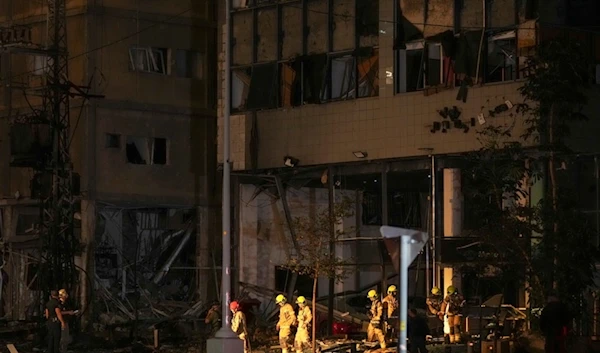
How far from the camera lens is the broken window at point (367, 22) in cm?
4394

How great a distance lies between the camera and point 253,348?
132 feet

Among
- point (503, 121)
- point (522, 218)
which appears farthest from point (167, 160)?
point (522, 218)

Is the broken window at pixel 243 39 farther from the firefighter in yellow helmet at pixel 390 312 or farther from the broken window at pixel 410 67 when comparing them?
the firefighter in yellow helmet at pixel 390 312

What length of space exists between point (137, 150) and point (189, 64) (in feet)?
13.8

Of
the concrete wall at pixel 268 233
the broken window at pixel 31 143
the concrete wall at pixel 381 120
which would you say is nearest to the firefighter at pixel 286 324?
the concrete wall at pixel 381 120

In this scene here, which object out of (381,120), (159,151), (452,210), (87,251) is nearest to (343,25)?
(381,120)

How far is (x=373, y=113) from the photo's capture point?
144 feet

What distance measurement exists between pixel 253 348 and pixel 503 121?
956 cm

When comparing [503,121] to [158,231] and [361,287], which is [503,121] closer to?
[361,287]

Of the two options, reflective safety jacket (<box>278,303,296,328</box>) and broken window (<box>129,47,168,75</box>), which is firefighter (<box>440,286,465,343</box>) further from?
broken window (<box>129,47,168,75</box>)

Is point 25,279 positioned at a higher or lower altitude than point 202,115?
lower

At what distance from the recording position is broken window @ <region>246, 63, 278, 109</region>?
154ft

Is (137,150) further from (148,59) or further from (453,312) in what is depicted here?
(453,312)

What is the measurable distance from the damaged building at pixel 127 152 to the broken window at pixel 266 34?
736 cm
